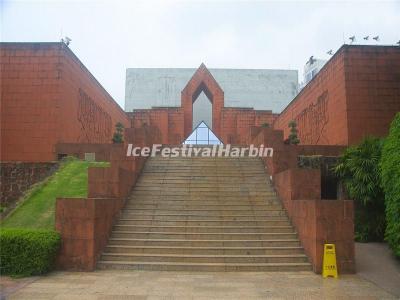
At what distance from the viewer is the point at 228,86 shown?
1542 inches

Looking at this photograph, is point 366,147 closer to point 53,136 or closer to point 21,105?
point 53,136

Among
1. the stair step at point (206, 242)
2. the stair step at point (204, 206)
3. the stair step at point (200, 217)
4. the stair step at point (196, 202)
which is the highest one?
the stair step at point (196, 202)

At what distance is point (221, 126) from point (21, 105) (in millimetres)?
13491

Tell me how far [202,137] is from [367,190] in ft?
50.8

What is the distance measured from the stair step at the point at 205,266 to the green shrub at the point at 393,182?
179 centimetres

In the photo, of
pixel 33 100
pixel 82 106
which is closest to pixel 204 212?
pixel 33 100

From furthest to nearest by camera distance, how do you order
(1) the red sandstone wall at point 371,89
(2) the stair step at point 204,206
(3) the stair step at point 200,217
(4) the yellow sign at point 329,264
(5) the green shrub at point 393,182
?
(1) the red sandstone wall at point 371,89, (2) the stair step at point 204,206, (3) the stair step at point 200,217, (5) the green shrub at point 393,182, (4) the yellow sign at point 329,264

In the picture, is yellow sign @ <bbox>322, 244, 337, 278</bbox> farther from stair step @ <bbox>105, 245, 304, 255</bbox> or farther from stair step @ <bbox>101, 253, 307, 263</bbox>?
stair step @ <bbox>105, 245, 304, 255</bbox>

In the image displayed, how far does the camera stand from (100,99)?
20.6 meters

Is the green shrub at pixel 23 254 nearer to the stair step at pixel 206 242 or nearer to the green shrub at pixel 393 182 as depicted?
the stair step at pixel 206 242

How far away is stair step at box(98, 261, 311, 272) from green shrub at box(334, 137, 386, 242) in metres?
3.04

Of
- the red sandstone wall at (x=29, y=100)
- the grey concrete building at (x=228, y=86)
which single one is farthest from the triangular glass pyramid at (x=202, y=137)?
the grey concrete building at (x=228, y=86)

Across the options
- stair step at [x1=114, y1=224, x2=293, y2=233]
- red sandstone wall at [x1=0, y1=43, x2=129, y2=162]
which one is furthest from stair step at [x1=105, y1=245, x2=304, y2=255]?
red sandstone wall at [x1=0, y1=43, x2=129, y2=162]

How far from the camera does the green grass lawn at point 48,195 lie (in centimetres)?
938
